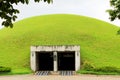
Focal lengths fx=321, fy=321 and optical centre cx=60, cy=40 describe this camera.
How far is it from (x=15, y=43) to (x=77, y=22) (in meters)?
16.4

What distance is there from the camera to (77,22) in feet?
196

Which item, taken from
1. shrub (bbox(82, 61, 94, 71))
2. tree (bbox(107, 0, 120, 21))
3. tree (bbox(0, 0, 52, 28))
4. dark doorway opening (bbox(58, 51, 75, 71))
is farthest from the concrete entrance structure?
tree (bbox(0, 0, 52, 28))

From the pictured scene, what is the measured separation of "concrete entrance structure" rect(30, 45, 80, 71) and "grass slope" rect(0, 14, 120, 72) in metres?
1.48

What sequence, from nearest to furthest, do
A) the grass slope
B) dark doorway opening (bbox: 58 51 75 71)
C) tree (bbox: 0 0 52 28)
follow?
tree (bbox: 0 0 52 28) < the grass slope < dark doorway opening (bbox: 58 51 75 71)

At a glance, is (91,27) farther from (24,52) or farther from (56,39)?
(24,52)

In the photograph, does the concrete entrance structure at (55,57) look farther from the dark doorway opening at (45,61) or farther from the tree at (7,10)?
the tree at (7,10)

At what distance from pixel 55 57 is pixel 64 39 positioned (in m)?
8.51

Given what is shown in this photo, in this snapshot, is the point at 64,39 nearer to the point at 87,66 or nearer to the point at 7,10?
the point at 87,66

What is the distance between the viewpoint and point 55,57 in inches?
1543

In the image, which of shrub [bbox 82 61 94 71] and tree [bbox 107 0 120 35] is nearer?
tree [bbox 107 0 120 35]

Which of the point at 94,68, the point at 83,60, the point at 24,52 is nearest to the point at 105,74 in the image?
the point at 94,68

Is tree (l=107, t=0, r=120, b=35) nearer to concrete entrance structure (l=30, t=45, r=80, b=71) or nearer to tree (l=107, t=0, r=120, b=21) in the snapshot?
tree (l=107, t=0, r=120, b=21)

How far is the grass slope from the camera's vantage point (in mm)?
41594

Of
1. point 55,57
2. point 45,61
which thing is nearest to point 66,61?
point 45,61
